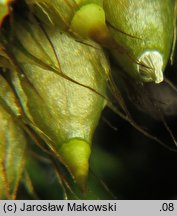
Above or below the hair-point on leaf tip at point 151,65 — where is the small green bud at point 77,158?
below

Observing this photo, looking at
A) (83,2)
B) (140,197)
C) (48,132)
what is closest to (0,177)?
(48,132)

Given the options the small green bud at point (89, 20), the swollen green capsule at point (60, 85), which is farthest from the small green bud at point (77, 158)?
the small green bud at point (89, 20)

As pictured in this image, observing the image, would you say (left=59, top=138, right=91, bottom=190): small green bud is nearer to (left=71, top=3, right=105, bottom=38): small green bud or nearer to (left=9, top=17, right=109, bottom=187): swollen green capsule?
(left=9, top=17, right=109, bottom=187): swollen green capsule

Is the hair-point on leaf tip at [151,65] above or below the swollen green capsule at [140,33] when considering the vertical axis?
below

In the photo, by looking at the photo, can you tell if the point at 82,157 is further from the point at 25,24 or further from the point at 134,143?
the point at 134,143

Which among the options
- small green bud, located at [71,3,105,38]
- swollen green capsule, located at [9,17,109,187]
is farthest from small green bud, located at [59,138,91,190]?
small green bud, located at [71,3,105,38]

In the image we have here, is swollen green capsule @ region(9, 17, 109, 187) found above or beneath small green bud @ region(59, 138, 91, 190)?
above

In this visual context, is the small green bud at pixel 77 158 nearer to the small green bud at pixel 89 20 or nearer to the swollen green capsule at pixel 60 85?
the swollen green capsule at pixel 60 85
